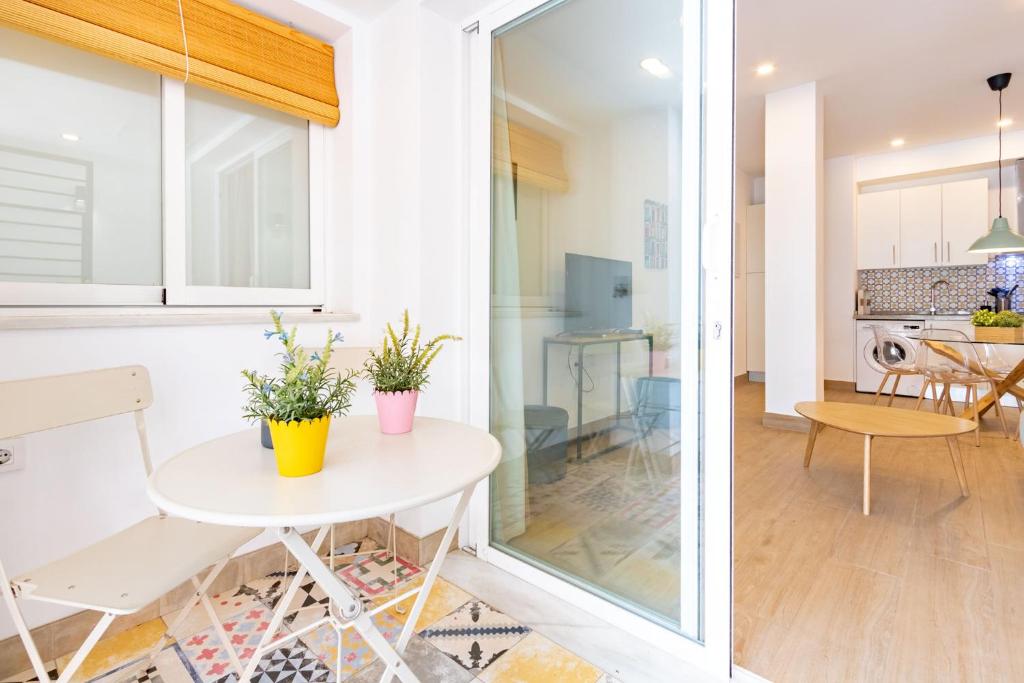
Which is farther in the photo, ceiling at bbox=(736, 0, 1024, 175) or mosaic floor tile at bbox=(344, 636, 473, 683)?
ceiling at bbox=(736, 0, 1024, 175)

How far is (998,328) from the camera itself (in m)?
3.91

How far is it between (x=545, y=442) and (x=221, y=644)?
51.7 inches

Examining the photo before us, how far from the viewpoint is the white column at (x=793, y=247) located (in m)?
4.15

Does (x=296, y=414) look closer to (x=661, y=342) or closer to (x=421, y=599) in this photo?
(x=421, y=599)

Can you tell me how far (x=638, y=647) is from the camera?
162 cm

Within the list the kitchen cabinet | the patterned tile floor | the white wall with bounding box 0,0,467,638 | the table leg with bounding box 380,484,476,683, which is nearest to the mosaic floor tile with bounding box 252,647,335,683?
the patterned tile floor

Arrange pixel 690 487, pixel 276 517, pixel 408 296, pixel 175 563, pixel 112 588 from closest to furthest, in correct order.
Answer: pixel 276 517 < pixel 112 588 < pixel 175 563 < pixel 690 487 < pixel 408 296

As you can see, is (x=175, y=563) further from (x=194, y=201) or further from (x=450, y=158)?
(x=450, y=158)

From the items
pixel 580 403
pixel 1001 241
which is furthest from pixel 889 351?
pixel 580 403

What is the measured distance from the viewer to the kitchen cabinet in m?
5.57

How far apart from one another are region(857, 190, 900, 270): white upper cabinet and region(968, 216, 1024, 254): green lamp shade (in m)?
1.49

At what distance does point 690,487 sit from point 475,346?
1067 millimetres

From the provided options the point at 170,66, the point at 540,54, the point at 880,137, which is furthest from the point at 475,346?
the point at 880,137

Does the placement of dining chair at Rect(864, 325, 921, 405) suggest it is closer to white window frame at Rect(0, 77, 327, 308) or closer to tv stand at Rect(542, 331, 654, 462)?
tv stand at Rect(542, 331, 654, 462)
